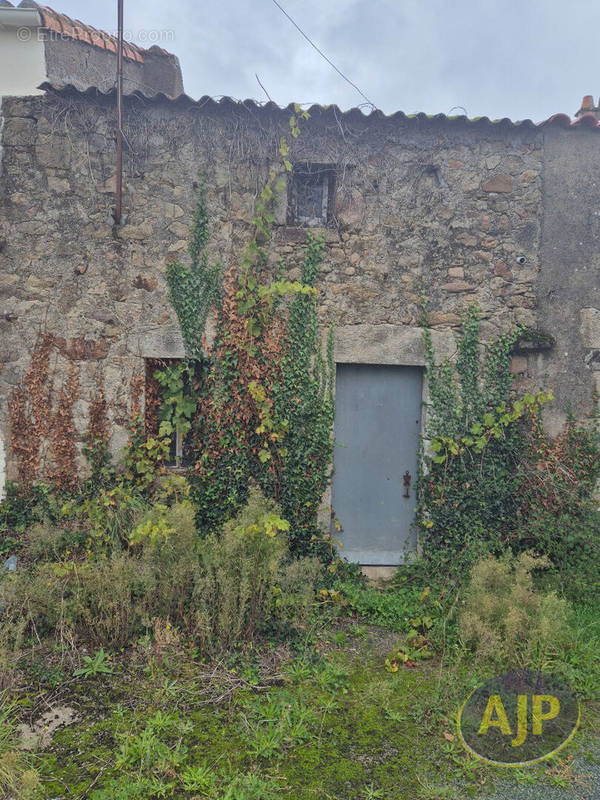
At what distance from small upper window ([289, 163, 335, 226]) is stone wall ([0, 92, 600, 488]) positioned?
12cm

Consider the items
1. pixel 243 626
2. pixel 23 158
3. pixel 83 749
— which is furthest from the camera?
pixel 23 158

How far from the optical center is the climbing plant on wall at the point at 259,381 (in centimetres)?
499

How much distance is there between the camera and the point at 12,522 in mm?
4957

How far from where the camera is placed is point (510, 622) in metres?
3.57

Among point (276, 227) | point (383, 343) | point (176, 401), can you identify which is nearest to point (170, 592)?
point (176, 401)

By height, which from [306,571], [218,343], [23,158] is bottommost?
[306,571]

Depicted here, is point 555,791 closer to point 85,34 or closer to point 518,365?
point 518,365

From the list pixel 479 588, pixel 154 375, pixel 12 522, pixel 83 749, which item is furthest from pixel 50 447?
pixel 479 588

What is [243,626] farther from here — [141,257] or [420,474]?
[141,257]

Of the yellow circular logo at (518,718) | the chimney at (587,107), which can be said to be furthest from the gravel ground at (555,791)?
the chimney at (587,107)

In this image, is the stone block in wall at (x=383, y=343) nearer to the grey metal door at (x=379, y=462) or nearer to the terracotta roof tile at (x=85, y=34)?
the grey metal door at (x=379, y=462)

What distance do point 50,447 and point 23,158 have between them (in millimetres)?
2655

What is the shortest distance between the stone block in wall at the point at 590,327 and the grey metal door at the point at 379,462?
1.57 meters

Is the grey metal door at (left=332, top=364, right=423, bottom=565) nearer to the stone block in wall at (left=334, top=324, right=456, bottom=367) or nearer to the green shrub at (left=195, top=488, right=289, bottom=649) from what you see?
the stone block in wall at (left=334, top=324, right=456, bottom=367)
